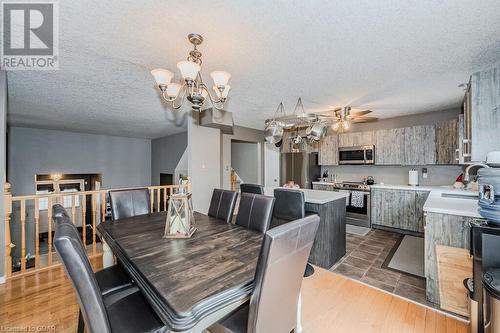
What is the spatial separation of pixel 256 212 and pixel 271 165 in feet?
13.9

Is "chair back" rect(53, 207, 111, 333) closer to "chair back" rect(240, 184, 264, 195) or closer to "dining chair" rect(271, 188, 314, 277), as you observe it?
"dining chair" rect(271, 188, 314, 277)

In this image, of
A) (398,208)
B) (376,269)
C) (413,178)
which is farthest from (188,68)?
(413,178)

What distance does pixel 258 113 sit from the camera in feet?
14.0

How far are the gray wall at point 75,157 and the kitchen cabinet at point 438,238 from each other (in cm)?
774

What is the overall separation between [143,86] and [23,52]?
3.59ft

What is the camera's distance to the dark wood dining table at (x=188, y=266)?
88 centimetres

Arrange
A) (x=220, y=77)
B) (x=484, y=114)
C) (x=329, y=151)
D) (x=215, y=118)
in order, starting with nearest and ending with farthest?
(x=220, y=77), (x=484, y=114), (x=215, y=118), (x=329, y=151)

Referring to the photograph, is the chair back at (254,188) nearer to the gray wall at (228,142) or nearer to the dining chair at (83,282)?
the gray wall at (228,142)

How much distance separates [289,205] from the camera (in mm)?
2719

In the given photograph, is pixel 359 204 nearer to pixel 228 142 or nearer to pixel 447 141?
pixel 447 141

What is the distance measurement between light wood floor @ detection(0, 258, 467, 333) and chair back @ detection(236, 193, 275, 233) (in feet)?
2.94

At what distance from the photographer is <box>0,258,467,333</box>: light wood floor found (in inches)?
69.3

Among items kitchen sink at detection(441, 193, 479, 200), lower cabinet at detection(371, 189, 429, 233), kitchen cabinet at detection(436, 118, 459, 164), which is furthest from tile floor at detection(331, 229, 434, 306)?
kitchen cabinet at detection(436, 118, 459, 164)

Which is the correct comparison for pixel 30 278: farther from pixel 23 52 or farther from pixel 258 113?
pixel 258 113
